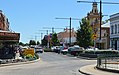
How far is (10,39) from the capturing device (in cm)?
3691

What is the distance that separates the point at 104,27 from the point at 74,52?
1162 inches

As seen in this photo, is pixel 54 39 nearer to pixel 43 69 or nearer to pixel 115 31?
pixel 115 31

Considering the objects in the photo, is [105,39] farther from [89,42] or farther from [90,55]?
[90,55]

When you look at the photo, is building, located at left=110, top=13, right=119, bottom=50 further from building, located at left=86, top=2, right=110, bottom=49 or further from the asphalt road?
the asphalt road

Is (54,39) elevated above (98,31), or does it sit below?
below

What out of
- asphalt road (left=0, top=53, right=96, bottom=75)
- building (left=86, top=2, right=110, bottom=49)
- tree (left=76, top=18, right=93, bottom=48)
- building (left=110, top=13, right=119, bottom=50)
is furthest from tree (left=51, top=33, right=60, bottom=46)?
asphalt road (left=0, top=53, right=96, bottom=75)

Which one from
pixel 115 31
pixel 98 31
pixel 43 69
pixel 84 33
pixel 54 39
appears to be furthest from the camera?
pixel 54 39

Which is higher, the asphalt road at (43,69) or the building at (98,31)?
the building at (98,31)

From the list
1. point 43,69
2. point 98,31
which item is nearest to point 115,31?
point 98,31

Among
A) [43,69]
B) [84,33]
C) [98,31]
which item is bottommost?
[43,69]

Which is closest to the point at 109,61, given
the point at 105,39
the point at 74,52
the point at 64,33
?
the point at 74,52

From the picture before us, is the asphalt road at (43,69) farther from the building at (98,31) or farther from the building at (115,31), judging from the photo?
the building at (98,31)

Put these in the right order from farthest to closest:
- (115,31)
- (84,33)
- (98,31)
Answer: (98,31), (115,31), (84,33)

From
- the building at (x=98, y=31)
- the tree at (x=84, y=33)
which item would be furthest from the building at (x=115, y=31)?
the tree at (x=84, y=33)
